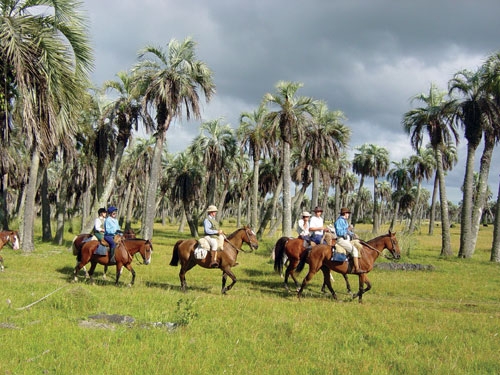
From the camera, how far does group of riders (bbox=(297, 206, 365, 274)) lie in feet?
41.7

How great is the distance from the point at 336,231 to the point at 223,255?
3.70m

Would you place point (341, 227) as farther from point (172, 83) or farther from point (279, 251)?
point (172, 83)

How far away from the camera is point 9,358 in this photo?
19.5 ft

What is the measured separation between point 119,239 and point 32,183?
12305 mm

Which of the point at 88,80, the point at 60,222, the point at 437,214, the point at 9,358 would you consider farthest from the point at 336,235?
the point at 437,214

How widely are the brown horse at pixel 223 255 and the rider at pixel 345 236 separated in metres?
2.63

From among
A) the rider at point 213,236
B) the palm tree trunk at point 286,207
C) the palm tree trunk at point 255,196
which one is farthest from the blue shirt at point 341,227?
the palm tree trunk at point 255,196

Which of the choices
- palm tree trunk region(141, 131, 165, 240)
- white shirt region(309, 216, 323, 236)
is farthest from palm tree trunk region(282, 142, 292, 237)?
white shirt region(309, 216, 323, 236)

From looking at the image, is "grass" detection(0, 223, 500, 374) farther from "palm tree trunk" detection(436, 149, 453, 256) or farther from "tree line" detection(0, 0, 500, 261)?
"palm tree trunk" detection(436, 149, 453, 256)

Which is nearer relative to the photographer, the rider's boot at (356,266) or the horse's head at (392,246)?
the rider's boot at (356,266)

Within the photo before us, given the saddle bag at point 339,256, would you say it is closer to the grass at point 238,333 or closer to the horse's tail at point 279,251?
the grass at point 238,333

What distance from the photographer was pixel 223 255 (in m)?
12.9

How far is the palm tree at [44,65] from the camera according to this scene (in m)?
9.55

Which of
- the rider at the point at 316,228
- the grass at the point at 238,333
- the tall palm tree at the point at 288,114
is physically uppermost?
the tall palm tree at the point at 288,114
